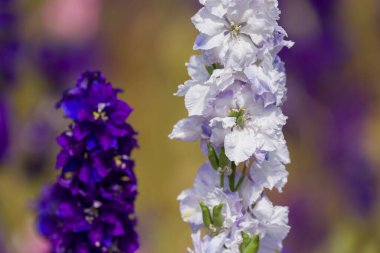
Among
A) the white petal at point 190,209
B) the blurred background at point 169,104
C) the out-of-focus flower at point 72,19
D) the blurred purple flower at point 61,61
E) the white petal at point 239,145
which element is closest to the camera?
the white petal at point 239,145

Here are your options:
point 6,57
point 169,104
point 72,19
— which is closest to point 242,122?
point 6,57

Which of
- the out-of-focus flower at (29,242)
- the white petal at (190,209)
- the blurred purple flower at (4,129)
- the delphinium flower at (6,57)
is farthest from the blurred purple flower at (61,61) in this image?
the white petal at (190,209)

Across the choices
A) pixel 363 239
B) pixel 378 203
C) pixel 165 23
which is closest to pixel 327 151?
pixel 378 203

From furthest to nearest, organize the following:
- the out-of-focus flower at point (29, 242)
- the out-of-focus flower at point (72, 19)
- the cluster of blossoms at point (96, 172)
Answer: the out-of-focus flower at point (72, 19) → the out-of-focus flower at point (29, 242) → the cluster of blossoms at point (96, 172)

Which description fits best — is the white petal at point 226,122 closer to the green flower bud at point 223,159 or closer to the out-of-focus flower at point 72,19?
the green flower bud at point 223,159

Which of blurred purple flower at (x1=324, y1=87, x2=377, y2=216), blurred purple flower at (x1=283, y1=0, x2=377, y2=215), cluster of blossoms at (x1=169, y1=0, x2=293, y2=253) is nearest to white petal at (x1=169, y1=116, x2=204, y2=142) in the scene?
cluster of blossoms at (x1=169, y1=0, x2=293, y2=253)

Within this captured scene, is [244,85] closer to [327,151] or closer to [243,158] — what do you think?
[243,158]
